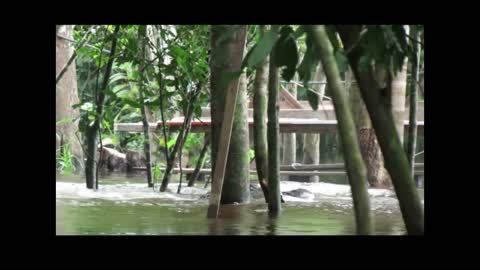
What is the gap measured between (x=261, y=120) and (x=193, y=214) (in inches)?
35.0

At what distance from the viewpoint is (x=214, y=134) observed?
5.82 m

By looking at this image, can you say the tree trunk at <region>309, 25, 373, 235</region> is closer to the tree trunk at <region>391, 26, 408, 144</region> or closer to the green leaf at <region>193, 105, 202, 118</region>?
the tree trunk at <region>391, 26, 408, 144</region>

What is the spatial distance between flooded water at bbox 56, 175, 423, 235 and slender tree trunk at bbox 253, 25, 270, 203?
0.24m

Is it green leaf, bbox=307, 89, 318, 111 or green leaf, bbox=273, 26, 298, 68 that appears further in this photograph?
green leaf, bbox=307, 89, 318, 111

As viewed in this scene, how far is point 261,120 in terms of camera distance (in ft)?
18.5

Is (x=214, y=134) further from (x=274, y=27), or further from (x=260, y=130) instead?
(x=274, y=27)

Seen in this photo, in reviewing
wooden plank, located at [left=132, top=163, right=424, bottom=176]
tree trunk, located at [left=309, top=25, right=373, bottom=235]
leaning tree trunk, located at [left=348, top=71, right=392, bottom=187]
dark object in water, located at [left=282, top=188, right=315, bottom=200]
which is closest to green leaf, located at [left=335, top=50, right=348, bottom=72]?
tree trunk, located at [left=309, top=25, right=373, bottom=235]

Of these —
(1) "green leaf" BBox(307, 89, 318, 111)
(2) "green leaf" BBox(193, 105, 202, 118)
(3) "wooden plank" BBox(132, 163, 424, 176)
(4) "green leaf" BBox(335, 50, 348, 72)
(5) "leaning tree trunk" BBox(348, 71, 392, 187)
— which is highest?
(4) "green leaf" BBox(335, 50, 348, 72)

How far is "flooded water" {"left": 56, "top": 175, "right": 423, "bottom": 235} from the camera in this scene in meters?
4.31

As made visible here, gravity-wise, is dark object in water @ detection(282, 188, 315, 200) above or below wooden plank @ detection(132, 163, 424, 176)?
below

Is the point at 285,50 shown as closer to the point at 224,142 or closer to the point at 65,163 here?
the point at 224,142

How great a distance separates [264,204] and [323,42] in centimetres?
333

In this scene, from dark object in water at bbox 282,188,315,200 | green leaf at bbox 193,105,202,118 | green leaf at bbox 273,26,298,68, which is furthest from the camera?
green leaf at bbox 193,105,202,118
